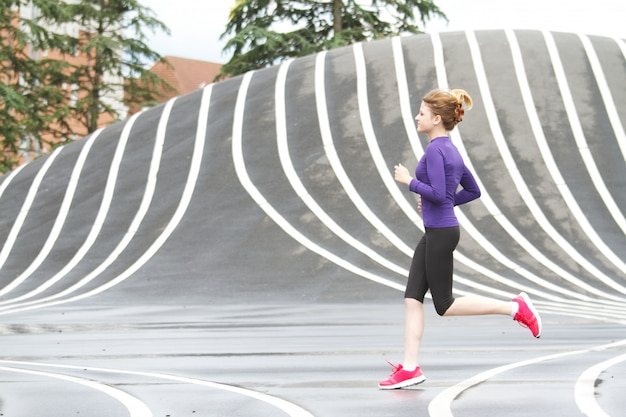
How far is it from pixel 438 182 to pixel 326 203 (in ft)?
50.8

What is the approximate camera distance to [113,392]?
23.9 ft

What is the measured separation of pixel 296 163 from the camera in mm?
24750

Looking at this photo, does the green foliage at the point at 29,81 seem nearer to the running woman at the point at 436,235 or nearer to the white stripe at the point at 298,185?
the white stripe at the point at 298,185

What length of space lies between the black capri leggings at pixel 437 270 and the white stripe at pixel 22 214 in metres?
14.0

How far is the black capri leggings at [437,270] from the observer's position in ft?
24.0

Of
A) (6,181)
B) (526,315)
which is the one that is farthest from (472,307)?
(6,181)

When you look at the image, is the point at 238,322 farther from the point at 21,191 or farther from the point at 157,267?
the point at 21,191

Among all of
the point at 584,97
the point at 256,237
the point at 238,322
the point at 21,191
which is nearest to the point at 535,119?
the point at 584,97

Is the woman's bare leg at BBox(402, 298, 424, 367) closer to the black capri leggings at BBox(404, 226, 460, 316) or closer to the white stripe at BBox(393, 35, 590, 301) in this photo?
the black capri leggings at BBox(404, 226, 460, 316)

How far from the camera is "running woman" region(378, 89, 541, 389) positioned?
7.30 meters

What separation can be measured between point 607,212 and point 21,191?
526 inches

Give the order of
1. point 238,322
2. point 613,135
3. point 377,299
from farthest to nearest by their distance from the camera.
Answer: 1. point 613,135
2. point 377,299
3. point 238,322

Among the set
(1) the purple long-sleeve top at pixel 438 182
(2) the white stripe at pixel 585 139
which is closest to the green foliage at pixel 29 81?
(2) the white stripe at pixel 585 139

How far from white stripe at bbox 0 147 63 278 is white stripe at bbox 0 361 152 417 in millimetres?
11816
